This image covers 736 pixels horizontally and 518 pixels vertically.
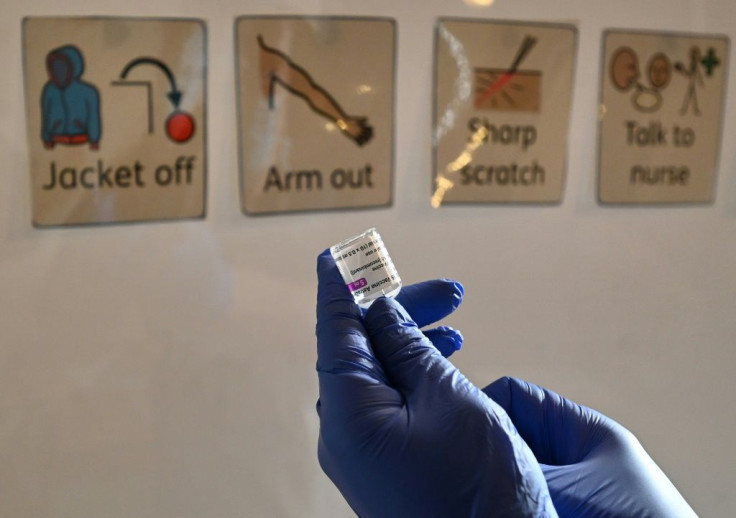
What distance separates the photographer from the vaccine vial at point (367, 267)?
2.95 ft

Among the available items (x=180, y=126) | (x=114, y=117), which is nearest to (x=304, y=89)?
(x=180, y=126)

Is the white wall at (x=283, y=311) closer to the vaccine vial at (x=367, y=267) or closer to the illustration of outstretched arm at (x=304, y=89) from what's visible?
the illustration of outstretched arm at (x=304, y=89)

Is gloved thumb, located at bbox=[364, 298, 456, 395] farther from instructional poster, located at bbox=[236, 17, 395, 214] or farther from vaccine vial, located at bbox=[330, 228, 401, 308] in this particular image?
instructional poster, located at bbox=[236, 17, 395, 214]

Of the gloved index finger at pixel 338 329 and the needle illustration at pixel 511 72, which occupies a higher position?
the needle illustration at pixel 511 72

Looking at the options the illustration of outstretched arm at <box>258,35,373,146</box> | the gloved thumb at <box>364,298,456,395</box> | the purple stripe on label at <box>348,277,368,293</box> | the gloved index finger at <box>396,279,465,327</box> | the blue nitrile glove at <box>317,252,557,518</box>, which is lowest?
the blue nitrile glove at <box>317,252,557,518</box>

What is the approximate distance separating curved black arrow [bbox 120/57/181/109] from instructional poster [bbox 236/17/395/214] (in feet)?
0.35

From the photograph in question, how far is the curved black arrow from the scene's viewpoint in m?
1.29

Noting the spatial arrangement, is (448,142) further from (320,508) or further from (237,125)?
(320,508)

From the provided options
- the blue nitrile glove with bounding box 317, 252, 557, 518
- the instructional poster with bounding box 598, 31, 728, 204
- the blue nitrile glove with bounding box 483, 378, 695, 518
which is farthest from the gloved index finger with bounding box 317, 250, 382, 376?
the instructional poster with bounding box 598, 31, 728, 204

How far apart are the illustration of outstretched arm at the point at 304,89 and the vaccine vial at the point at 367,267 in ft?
1.73

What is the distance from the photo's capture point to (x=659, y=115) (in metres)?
1.60

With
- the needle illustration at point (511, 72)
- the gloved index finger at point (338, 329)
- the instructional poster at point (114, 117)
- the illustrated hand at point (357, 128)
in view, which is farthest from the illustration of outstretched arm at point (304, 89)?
the gloved index finger at point (338, 329)

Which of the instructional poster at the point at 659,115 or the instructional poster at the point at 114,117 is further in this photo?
the instructional poster at the point at 659,115

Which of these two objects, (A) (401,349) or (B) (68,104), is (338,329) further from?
(B) (68,104)
